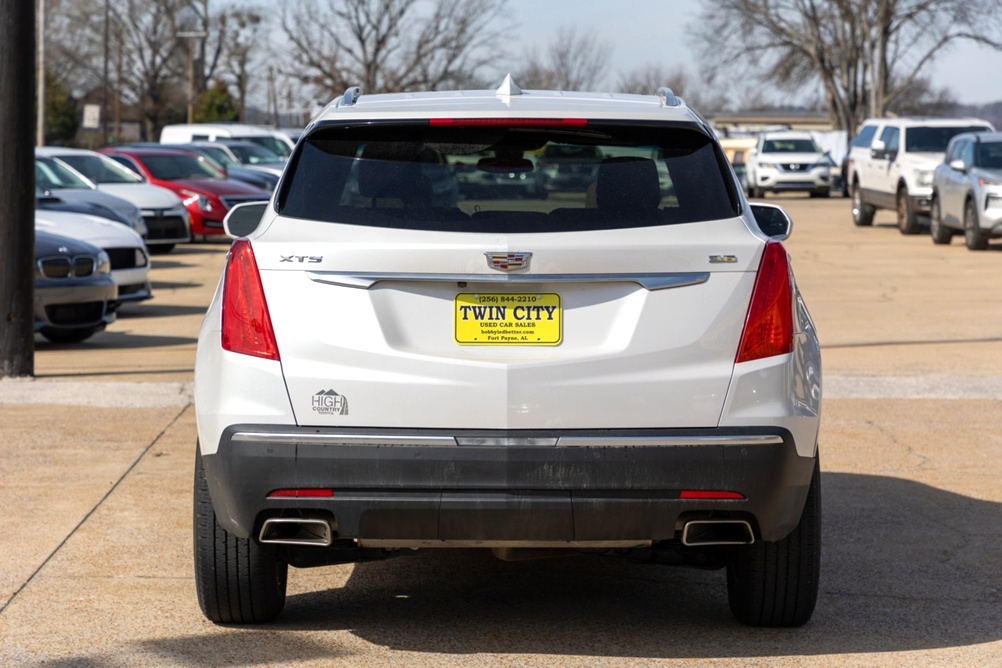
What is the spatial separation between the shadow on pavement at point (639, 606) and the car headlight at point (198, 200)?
62.5 ft

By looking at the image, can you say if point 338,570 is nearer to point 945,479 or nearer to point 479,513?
point 479,513

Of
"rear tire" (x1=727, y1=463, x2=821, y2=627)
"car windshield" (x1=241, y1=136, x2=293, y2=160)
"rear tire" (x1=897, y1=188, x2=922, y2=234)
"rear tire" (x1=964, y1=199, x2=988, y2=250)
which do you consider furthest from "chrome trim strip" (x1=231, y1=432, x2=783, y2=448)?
"car windshield" (x1=241, y1=136, x2=293, y2=160)

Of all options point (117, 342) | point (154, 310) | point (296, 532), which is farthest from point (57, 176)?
point (296, 532)

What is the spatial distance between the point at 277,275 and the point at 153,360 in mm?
7327

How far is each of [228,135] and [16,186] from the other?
28.9 m

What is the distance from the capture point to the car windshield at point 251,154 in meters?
33.5

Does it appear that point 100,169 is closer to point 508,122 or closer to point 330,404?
point 508,122

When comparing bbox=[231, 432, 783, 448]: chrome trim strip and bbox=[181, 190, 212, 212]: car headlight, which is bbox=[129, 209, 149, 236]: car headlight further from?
bbox=[231, 432, 783, 448]: chrome trim strip

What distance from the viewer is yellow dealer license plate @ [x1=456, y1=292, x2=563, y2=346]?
4152 mm

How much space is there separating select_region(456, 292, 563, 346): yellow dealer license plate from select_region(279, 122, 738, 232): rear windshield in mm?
257

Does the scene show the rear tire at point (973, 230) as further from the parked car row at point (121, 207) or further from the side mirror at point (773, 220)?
the side mirror at point (773, 220)

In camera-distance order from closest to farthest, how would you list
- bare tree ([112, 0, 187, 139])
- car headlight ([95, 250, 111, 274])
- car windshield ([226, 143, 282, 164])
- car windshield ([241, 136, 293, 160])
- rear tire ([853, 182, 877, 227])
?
car headlight ([95, 250, 111, 274]) → rear tire ([853, 182, 877, 227]) → car windshield ([226, 143, 282, 164]) → car windshield ([241, 136, 293, 160]) → bare tree ([112, 0, 187, 139])

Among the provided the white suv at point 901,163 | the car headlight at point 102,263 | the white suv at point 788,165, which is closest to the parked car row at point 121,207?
the car headlight at point 102,263

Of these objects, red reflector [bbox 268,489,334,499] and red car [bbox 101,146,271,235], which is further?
red car [bbox 101,146,271,235]
